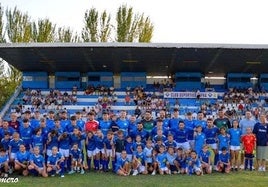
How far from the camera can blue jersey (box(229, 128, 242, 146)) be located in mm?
13812

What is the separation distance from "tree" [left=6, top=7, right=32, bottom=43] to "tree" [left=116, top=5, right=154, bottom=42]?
8977 mm

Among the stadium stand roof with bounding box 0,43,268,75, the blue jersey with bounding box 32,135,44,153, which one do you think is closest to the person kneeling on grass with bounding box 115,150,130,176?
the blue jersey with bounding box 32,135,44,153

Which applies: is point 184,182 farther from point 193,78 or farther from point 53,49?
point 193,78

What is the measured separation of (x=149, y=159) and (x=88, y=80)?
29.2 metres

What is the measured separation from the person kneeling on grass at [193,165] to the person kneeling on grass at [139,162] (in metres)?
1.17

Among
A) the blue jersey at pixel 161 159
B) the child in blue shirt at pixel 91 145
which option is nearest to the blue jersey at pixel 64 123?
the child in blue shirt at pixel 91 145

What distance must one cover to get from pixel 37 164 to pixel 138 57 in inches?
856

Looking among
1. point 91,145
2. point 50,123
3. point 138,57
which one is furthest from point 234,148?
point 138,57

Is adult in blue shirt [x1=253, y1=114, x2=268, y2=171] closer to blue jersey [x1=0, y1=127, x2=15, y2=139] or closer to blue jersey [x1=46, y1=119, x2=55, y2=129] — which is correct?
blue jersey [x1=46, y1=119, x2=55, y2=129]

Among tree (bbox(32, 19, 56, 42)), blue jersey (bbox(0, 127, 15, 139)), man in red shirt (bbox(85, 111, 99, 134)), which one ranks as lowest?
blue jersey (bbox(0, 127, 15, 139))

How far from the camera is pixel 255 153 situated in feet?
48.2

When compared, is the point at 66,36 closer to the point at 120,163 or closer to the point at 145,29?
the point at 145,29

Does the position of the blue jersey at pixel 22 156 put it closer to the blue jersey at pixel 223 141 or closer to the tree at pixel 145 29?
the blue jersey at pixel 223 141

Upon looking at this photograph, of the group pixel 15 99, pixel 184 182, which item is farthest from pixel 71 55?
pixel 184 182
